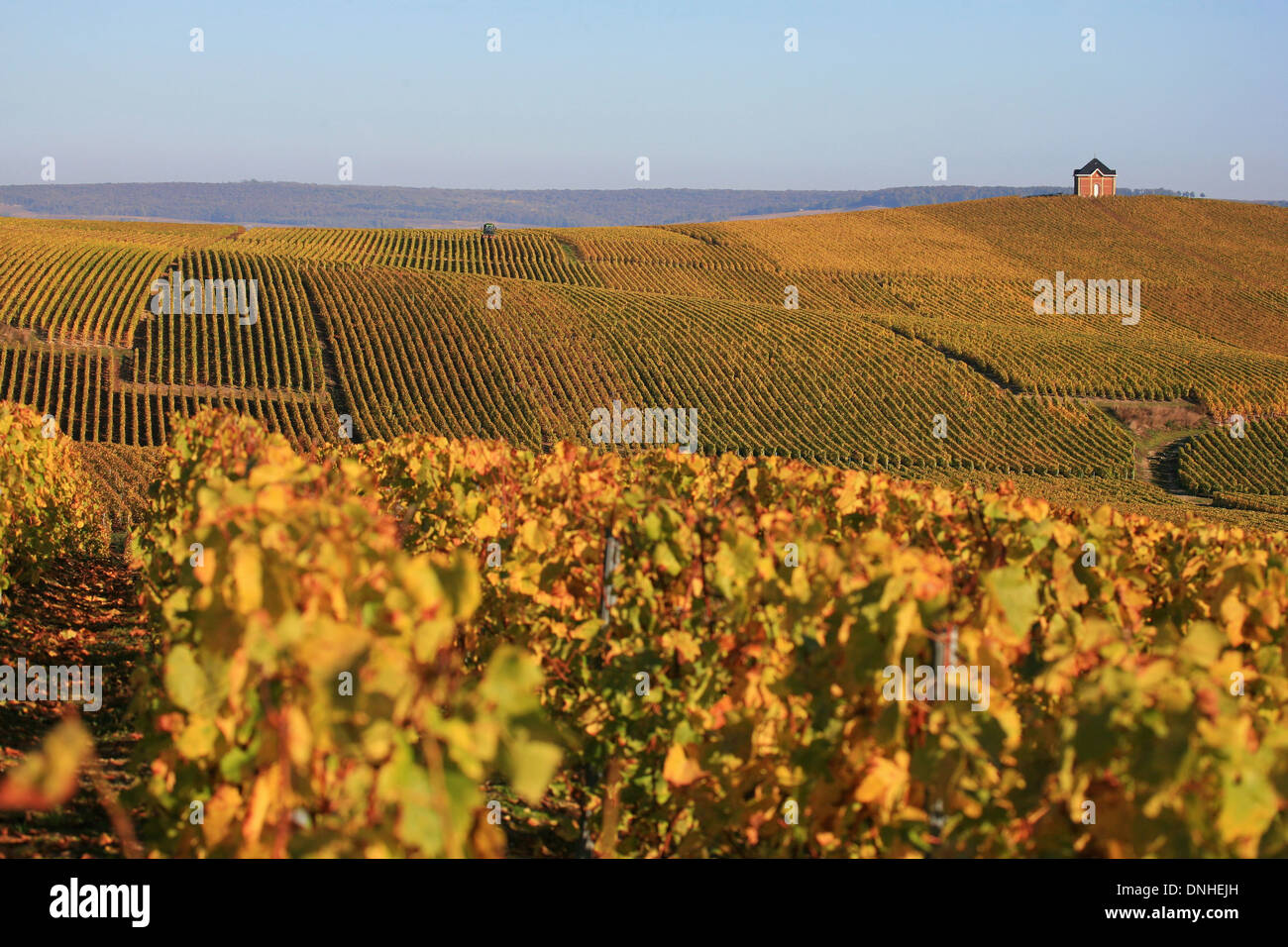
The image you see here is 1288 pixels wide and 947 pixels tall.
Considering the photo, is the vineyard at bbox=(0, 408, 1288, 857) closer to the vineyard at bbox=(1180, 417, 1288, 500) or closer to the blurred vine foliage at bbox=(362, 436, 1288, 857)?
the blurred vine foliage at bbox=(362, 436, 1288, 857)

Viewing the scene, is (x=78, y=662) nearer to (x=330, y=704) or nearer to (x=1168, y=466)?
(x=330, y=704)

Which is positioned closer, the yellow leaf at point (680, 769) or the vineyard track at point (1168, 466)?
the yellow leaf at point (680, 769)

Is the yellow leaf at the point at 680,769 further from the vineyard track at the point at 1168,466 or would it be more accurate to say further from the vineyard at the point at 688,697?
the vineyard track at the point at 1168,466

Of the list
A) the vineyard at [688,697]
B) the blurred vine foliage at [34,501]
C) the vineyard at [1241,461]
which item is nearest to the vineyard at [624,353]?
the vineyard at [1241,461]

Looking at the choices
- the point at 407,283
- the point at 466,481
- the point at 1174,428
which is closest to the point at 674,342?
the point at 407,283

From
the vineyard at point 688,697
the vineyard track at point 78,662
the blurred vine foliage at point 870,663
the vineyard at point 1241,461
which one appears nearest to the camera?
the vineyard at point 688,697

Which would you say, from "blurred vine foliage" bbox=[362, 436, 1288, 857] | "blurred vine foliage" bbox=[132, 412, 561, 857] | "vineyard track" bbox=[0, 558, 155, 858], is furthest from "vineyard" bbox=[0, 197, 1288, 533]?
"blurred vine foliage" bbox=[132, 412, 561, 857]

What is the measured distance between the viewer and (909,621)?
334 centimetres

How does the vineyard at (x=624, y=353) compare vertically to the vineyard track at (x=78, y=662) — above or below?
above

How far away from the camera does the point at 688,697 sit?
5062 mm

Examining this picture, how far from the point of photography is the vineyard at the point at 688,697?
8.67 ft

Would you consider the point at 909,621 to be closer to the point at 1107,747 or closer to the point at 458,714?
the point at 1107,747

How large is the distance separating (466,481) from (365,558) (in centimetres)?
552

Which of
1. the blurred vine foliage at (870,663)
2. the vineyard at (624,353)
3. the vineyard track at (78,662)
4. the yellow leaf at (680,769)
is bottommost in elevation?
the vineyard track at (78,662)
